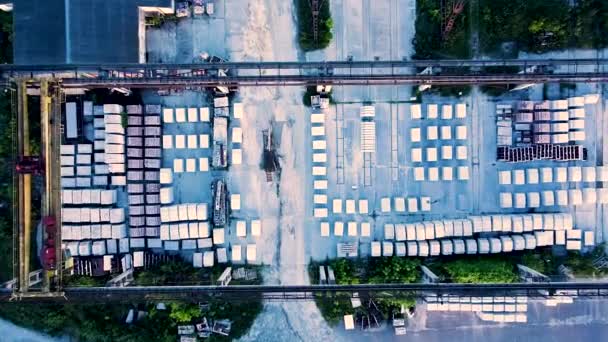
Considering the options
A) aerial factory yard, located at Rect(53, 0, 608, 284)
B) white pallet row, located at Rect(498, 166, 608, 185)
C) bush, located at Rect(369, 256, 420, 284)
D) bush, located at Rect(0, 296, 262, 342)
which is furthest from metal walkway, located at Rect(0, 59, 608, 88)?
bush, located at Rect(0, 296, 262, 342)

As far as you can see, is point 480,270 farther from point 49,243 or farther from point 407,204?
point 49,243

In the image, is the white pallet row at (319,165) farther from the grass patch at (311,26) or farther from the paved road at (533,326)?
the paved road at (533,326)

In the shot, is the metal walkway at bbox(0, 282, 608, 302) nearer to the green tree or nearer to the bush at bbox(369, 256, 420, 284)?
the bush at bbox(369, 256, 420, 284)

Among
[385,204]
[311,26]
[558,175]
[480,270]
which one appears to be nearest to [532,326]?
[480,270]

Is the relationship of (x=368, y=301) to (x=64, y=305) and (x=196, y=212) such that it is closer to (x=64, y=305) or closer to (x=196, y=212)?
(x=196, y=212)

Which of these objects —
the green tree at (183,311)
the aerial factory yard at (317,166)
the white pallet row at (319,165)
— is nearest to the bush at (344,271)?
the aerial factory yard at (317,166)

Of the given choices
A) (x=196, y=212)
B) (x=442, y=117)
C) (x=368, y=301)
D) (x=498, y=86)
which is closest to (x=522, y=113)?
(x=498, y=86)
